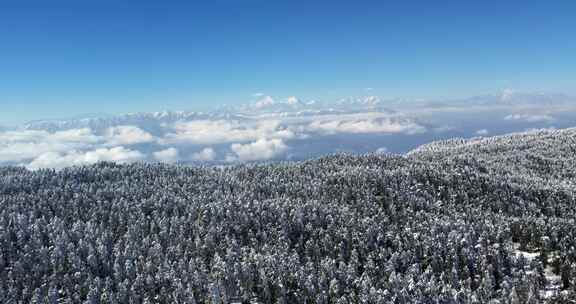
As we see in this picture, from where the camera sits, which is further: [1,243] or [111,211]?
[111,211]

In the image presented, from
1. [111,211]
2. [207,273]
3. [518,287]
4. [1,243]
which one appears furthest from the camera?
[111,211]

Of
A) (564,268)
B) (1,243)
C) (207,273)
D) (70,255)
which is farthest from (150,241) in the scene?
(564,268)

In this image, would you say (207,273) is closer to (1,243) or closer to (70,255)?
(70,255)

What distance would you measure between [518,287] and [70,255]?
139 m

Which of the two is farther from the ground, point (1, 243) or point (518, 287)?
point (1, 243)

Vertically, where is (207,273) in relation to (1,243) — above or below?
below

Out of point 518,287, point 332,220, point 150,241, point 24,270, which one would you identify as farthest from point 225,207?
point 518,287

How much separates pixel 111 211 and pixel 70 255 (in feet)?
159

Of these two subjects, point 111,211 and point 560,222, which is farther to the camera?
point 111,211

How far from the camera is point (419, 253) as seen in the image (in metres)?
141

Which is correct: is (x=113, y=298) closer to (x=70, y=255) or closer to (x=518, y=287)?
(x=70, y=255)

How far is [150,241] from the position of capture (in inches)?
6353

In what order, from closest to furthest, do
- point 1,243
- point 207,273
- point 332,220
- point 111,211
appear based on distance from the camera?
point 207,273
point 1,243
point 332,220
point 111,211

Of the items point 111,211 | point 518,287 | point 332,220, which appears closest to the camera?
point 518,287
